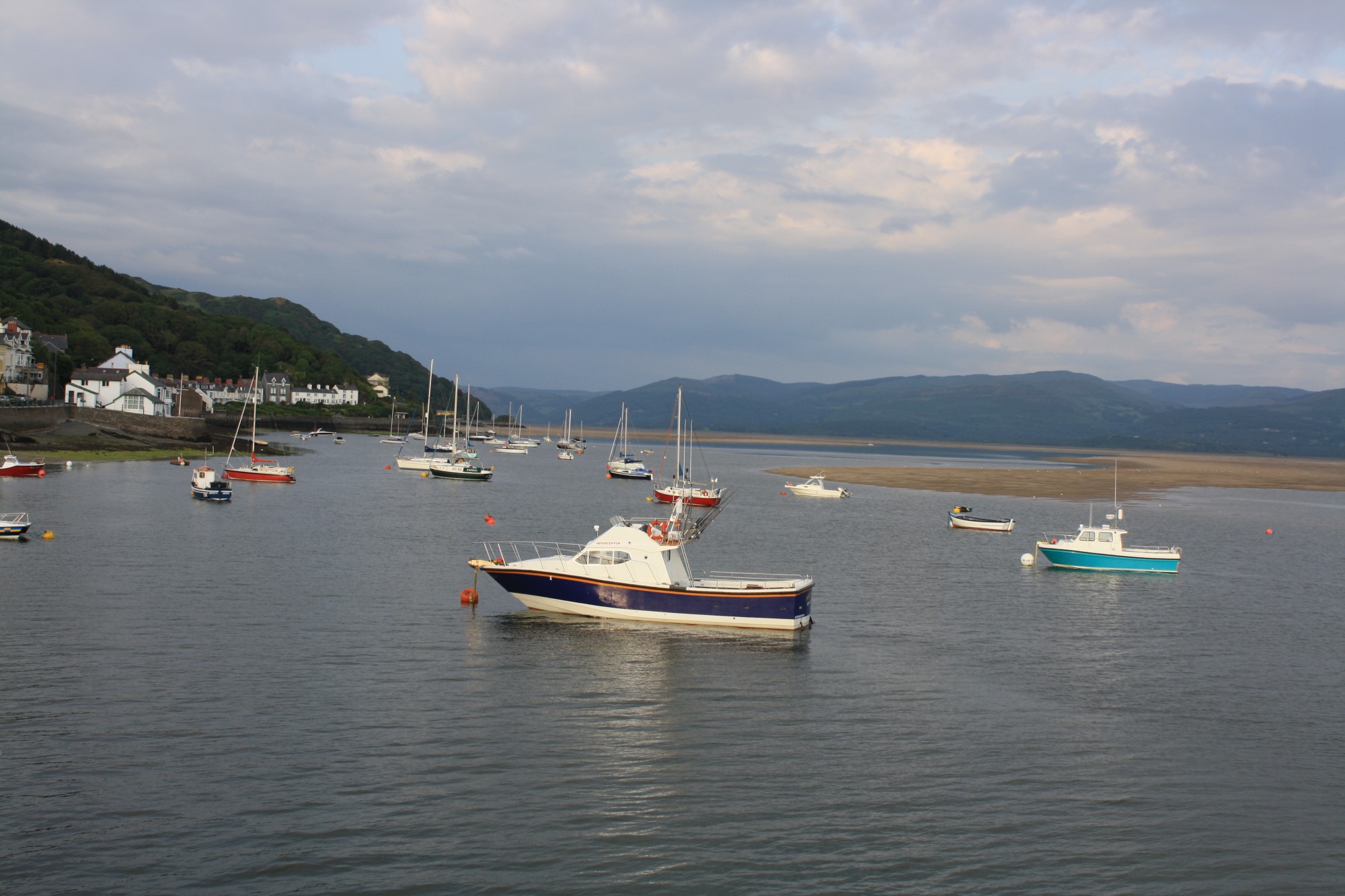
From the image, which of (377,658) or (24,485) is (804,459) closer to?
(24,485)

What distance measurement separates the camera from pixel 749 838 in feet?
56.5

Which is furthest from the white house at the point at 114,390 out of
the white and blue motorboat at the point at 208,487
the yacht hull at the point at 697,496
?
the yacht hull at the point at 697,496

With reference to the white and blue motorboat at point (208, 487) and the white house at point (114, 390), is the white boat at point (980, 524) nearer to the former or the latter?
the white and blue motorboat at point (208, 487)

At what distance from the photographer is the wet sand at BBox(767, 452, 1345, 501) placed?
349 feet

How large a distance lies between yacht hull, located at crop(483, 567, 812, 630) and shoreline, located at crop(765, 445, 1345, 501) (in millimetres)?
71680

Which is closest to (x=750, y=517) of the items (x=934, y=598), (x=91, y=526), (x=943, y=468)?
(x=934, y=598)

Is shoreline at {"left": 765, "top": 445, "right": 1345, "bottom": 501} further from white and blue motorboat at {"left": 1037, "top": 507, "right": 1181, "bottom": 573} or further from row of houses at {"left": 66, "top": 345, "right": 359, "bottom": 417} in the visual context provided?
row of houses at {"left": 66, "top": 345, "right": 359, "bottom": 417}

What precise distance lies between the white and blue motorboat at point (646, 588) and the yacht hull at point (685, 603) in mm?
22

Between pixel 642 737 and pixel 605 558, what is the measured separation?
38.7 feet

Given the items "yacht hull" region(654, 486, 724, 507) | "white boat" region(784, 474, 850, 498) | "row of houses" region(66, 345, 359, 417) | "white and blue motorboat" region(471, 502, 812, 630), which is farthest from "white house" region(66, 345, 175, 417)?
"white and blue motorboat" region(471, 502, 812, 630)

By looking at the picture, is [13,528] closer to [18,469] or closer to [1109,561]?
[18,469]

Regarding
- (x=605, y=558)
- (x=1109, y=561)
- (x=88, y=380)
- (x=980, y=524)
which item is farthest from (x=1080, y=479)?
(x=88, y=380)

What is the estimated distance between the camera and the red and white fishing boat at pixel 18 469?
74500 millimetres

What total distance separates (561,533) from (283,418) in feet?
481
